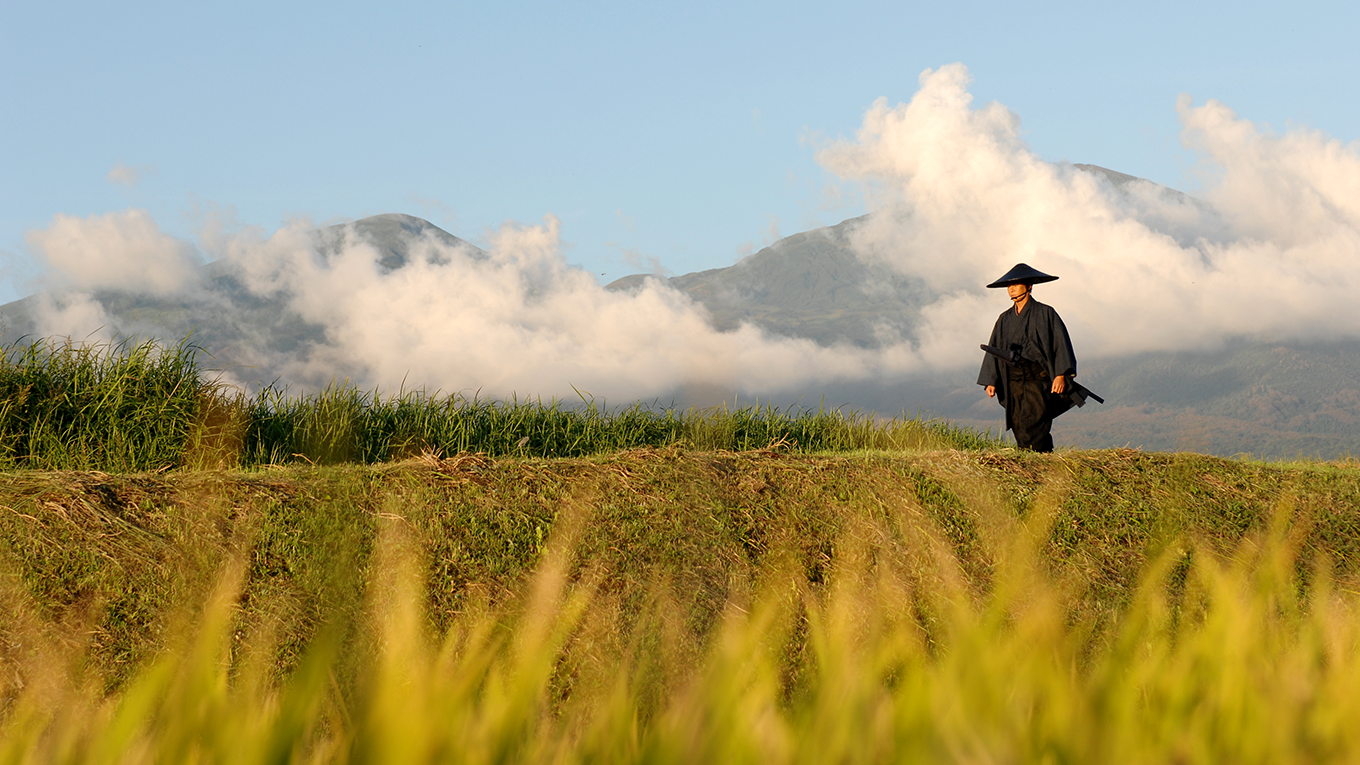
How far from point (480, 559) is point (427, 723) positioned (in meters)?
4.89

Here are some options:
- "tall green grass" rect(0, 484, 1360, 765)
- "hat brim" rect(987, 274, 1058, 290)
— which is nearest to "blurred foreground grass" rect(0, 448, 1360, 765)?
"tall green grass" rect(0, 484, 1360, 765)

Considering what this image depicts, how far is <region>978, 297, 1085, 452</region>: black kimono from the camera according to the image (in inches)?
355

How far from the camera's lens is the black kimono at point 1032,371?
9016mm

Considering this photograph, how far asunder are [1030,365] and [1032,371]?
0.06 meters

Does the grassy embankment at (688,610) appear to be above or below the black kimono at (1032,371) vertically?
below

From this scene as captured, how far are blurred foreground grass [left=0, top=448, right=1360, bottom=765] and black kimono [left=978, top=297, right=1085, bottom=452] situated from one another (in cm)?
109

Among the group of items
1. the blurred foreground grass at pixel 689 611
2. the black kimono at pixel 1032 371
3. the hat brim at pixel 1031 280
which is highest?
the hat brim at pixel 1031 280

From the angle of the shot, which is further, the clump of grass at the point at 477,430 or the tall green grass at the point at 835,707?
the clump of grass at the point at 477,430

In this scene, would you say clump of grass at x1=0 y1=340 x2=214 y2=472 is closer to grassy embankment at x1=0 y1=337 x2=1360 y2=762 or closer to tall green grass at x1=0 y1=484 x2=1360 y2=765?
grassy embankment at x1=0 y1=337 x2=1360 y2=762

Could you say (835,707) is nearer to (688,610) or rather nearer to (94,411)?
(688,610)

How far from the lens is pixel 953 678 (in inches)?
35.4

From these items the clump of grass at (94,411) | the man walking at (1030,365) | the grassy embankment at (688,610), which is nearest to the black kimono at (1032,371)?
the man walking at (1030,365)

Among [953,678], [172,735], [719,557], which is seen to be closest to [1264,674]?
[953,678]

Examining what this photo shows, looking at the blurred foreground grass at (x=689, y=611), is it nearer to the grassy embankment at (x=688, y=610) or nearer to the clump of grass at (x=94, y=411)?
the grassy embankment at (x=688, y=610)
